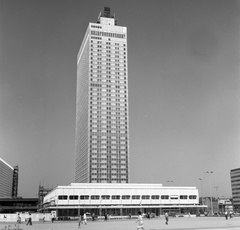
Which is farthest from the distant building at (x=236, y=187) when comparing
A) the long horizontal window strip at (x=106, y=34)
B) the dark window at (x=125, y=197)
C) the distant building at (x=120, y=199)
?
the long horizontal window strip at (x=106, y=34)

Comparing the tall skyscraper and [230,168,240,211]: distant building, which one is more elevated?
the tall skyscraper

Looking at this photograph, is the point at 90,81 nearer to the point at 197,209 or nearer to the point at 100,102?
the point at 100,102

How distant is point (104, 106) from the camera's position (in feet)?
566

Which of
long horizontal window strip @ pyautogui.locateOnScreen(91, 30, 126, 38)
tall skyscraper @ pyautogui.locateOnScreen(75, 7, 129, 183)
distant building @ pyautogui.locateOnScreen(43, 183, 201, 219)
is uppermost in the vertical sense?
long horizontal window strip @ pyautogui.locateOnScreen(91, 30, 126, 38)

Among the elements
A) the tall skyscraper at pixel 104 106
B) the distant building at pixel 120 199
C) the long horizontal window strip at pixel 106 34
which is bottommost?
the distant building at pixel 120 199

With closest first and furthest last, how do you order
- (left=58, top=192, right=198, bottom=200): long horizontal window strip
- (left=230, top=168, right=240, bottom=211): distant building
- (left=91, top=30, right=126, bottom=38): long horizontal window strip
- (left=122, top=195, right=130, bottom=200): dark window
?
1. (left=58, top=192, right=198, bottom=200): long horizontal window strip
2. (left=122, top=195, right=130, bottom=200): dark window
3. (left=91, top=30, right=126, bottom=38): long horizontal window strip
4. (left=230, top=168, right=240, bottom=211): distant building

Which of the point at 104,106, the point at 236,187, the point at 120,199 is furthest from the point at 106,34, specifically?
the point at 236,187

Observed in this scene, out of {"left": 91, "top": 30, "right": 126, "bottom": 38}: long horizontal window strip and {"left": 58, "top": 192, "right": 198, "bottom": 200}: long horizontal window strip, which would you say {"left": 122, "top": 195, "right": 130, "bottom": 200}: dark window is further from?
{"left": 91, "top": 30, "right": 126, "bottom": 38}: long horizontal window strip

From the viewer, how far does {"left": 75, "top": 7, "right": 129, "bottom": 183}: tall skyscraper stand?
546ft

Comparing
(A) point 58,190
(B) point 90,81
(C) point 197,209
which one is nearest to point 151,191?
(C) point 197,209

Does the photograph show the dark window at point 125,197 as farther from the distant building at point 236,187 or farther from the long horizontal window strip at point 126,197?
the distant building at point 236,187

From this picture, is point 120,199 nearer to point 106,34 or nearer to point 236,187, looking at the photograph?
point 106,34

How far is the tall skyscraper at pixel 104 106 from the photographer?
166 metres

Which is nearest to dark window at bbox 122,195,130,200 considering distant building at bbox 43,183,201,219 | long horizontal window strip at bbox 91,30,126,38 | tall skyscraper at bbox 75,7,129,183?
distant building at bbox 43,183,201,219
